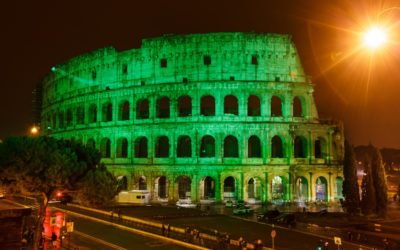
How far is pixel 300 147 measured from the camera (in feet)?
129

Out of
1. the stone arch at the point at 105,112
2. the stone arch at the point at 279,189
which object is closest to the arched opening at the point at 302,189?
the stone arch at the point at 279,189

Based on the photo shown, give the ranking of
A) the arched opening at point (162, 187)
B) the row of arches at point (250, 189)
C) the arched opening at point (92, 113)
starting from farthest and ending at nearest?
the arched opening at point (92, 113) < the arched opening at point (162, 187) < the row of arches at point (250, 189)

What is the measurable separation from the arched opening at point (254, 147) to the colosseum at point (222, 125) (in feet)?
0.32

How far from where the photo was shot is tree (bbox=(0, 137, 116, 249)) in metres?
15.7

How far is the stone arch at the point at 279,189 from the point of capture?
36.0 metres

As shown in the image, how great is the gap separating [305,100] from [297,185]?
7.92 meters

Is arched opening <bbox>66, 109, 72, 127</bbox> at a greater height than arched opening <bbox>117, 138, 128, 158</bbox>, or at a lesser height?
greater

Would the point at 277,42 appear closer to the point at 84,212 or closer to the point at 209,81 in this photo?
the point at 209,81

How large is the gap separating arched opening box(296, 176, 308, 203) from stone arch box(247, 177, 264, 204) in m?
3.43

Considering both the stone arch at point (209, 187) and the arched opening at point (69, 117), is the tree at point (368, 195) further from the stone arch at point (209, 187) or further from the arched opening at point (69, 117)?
the arched opening at point (69, 117)

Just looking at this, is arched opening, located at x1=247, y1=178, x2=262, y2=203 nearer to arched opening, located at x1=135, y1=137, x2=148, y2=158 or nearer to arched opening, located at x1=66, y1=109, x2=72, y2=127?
arched opening, located at x1=135, y1=137, x2=148, y2=158

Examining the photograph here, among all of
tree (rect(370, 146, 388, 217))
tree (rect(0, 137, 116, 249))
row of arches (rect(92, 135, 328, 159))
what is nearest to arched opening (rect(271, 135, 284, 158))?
row of arches (rect(92, 135, 328, 159))

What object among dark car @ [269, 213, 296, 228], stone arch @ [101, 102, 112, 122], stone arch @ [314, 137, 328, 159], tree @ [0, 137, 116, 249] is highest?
stone arch @ [101, 102, 112, 122]

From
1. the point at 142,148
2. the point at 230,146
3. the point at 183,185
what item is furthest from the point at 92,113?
the point at 230,146
